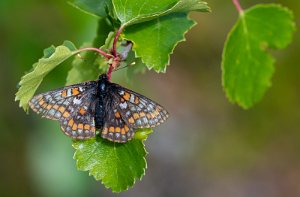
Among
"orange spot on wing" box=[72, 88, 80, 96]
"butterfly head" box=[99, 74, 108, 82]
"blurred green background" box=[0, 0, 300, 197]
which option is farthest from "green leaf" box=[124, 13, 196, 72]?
"blurred green background" box=[0, 0, 300, 197]

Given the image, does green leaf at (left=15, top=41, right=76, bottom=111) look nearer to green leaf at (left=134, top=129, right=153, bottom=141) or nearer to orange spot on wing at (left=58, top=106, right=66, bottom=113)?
orange spot on wing at (left=58, top=106, right=66, bottom=113)

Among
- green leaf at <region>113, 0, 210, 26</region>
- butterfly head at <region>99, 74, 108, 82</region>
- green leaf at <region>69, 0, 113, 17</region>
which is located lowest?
butterfly head at <region>99, 74, 108, 82</region>

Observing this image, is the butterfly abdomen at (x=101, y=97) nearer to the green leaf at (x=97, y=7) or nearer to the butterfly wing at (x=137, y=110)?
the butterfly wing at (x=137, y=110)

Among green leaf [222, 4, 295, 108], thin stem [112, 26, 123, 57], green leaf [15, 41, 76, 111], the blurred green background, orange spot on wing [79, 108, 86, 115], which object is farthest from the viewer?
the blurred green background

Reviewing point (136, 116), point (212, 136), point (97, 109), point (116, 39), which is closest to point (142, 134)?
point (136, 116)

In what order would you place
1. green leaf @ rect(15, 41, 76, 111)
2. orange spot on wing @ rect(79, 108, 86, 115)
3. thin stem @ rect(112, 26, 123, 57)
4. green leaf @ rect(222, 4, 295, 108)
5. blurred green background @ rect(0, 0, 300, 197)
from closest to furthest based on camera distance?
green leaf @ rect(15, 41, 76, 111) → thin stem @ rect(112, 26, 123, 57) → orange spot on wing @ rect(79, 108, 86, 115) → green leaf @ rect(222, 4, 295, 108) → blurred green background @ rect(0, 0, 300, 197)

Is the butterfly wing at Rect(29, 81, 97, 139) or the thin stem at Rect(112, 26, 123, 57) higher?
the thin stem at Rect(112, 26, 123, 57)

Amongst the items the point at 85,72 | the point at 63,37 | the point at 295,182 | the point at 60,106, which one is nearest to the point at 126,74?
the point at 85,72
